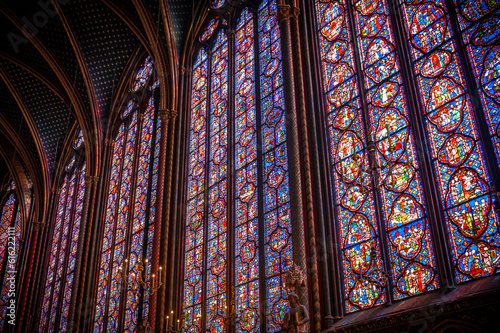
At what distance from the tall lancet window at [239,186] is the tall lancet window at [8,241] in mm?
12022

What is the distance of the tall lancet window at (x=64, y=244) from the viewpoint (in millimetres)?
18766

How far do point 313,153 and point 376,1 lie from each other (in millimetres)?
3610

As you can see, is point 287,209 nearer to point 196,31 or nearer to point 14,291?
point 196,31

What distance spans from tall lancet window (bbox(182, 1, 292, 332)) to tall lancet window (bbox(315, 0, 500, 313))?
5.37 feet

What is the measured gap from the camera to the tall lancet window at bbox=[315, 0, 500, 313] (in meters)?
8.54

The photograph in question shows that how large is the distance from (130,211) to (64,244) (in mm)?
5005

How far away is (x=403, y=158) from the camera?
9727 mm

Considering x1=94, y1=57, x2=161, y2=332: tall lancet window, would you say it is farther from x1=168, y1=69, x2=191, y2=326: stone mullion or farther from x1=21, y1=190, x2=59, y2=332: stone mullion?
x1=21, y1=190, x2=59, y2=332: stone mullion

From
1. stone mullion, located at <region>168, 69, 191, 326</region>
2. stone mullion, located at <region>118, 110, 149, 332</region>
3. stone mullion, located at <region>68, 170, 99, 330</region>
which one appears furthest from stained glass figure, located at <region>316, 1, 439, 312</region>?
stone mullion, located at <region>68, 170, 99, 330</region>

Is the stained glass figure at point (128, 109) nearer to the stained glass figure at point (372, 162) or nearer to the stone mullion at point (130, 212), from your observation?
the stone mullion at point (130, 212)

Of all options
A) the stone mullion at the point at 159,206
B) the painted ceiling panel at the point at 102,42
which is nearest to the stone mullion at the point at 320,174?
the stone mullion at the point at 159,206

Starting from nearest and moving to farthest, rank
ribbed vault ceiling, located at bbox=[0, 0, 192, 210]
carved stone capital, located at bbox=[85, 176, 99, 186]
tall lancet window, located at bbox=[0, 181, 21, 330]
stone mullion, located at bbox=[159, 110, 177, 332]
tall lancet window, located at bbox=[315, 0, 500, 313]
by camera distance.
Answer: tall lancet window, located at bbox=[315, 0, 500, 313]
stone mullion, located at bbox=[159, 110, 177, 332]
ribbed vault ceiling, located at bbox=[0, 0, 192, 210]
carved stone capital, located at bbox=[85, 176, 99, 186]
tall lancet window, located at bbox=[0, 181, 21, 330]

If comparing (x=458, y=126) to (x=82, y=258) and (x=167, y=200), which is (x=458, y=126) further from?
(x=82, y=258)

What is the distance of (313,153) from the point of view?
36.8 ft
